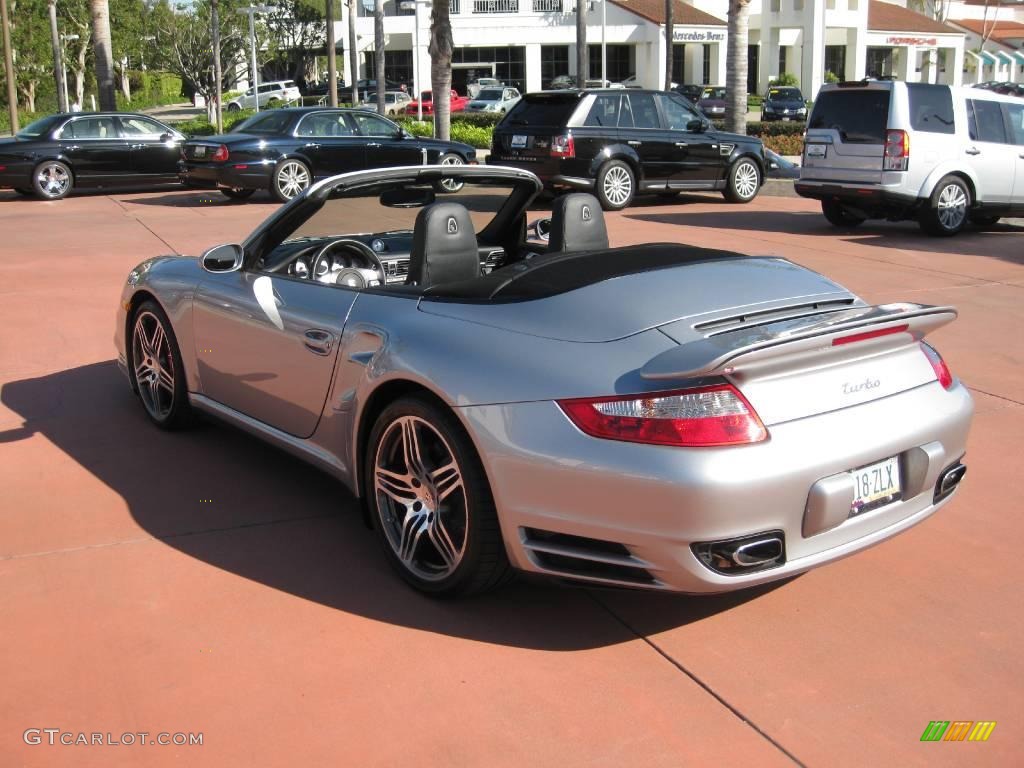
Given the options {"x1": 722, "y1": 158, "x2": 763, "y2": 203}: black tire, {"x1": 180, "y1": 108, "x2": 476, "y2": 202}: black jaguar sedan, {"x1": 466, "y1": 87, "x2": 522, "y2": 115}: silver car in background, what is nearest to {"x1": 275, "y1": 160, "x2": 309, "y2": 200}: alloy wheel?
{"x1": 180, "y1": 108, "x2": 476, "y2": 202}: black jaguar sedan

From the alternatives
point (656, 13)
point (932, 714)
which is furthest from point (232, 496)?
point (656, 13)

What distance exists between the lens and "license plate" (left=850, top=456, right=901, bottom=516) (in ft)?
11.3

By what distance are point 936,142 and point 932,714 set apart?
37.8 feet

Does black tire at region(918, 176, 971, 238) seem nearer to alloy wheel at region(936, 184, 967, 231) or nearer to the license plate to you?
alloy wheel at region(936, 184, 967, 231)

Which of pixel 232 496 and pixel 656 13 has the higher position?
pixel 656 13

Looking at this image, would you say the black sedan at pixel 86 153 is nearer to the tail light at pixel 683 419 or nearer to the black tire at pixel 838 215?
the black tire at pixel 838 215

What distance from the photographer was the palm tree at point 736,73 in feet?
67.8

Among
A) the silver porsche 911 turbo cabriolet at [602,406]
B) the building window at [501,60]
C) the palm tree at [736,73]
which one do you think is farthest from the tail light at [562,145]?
the building window at [501,60]

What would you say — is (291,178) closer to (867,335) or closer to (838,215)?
(838,215)

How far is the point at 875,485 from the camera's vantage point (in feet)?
11.6

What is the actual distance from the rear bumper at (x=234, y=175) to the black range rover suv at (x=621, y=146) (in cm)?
354

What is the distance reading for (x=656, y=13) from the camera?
2445 inches

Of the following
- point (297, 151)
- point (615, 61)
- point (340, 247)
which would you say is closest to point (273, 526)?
point (340, 247)

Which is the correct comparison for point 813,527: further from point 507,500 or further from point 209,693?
point 209,693
